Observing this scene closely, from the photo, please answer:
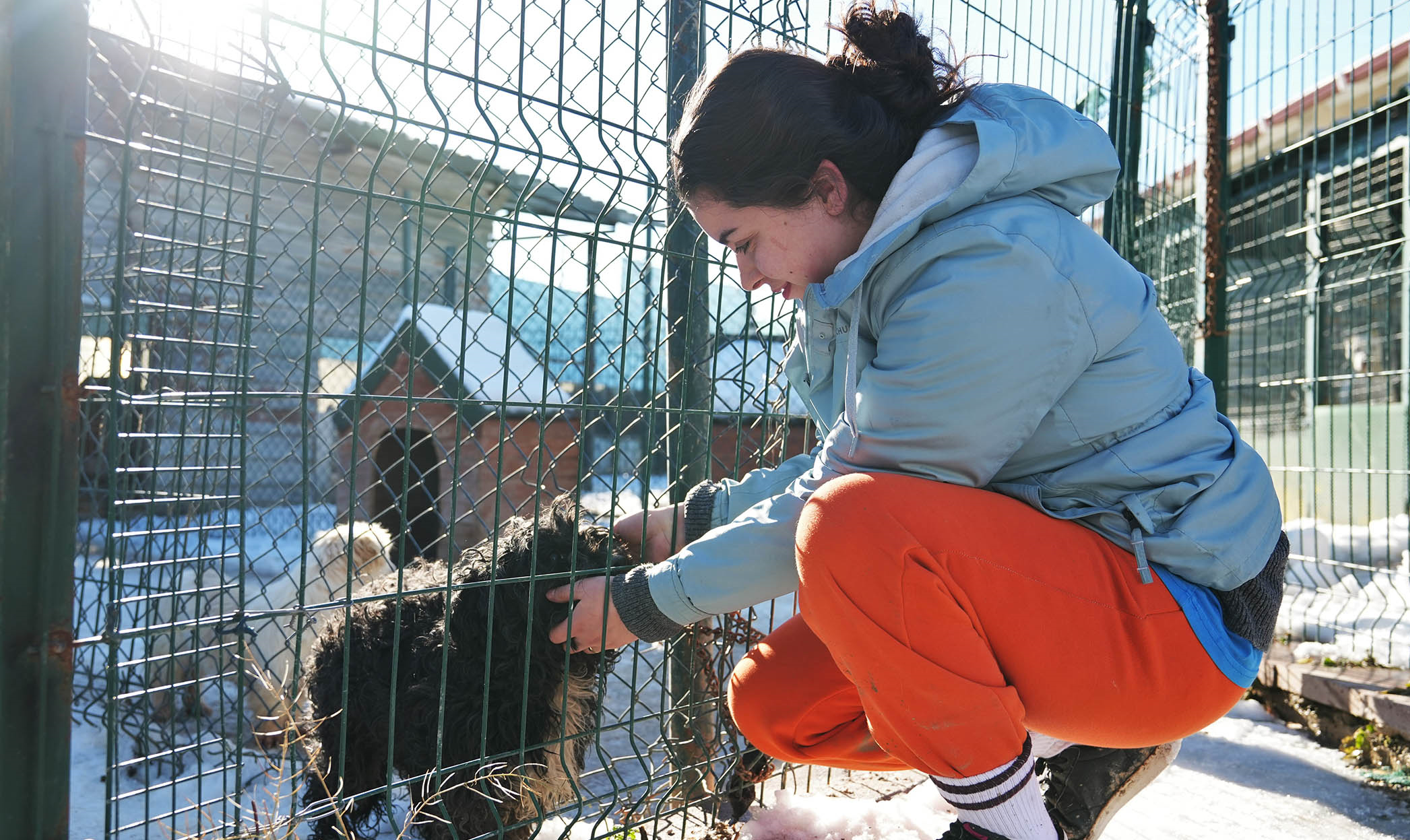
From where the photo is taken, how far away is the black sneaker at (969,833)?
1456mm

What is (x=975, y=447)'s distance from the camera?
157cm

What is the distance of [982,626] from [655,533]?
38.0 inches

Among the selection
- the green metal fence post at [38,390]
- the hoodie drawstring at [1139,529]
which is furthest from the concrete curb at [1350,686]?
the green metal fence post at [38,390]

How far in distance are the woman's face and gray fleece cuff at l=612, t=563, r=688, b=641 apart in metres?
0.71

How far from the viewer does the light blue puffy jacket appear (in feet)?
4.95

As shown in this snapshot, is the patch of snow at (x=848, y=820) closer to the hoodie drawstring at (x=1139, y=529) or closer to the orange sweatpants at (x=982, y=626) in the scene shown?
the orange sweatpants at (x=982, y=626)

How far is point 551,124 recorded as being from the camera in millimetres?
1927

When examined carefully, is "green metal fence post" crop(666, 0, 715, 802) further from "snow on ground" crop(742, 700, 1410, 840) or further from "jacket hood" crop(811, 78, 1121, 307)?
"jacket hood" crop(811, 78, 1121, 307)

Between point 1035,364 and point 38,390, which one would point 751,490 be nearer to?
point 1035,364

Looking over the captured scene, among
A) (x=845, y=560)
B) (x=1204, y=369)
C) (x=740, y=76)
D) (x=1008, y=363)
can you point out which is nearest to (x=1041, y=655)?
(x=845, y=560)

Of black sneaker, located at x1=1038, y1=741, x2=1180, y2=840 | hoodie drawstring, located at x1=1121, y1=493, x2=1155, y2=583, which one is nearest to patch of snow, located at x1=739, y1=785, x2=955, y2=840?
black sneaker, located at x1=1038, y1=741, x2=1180, y2=840

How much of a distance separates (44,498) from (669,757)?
1.65 meters

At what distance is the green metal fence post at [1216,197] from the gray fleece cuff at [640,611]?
3350 mm

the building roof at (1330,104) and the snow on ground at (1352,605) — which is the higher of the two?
the building roof at (1330,104)
